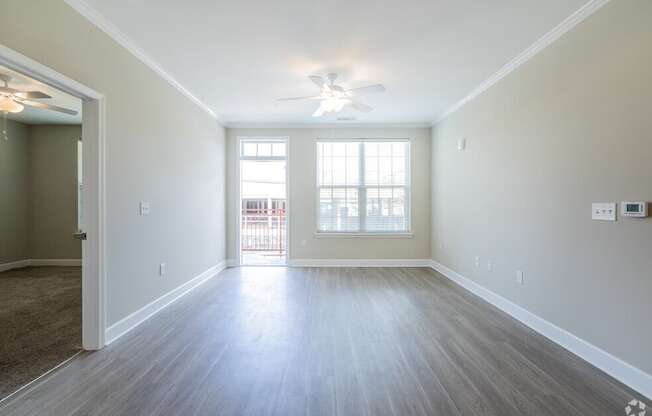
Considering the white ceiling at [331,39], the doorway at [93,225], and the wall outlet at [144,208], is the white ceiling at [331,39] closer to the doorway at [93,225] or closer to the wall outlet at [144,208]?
the doorway at [93,225]

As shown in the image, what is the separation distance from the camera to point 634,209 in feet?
6.25

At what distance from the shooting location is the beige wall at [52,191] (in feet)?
17.8

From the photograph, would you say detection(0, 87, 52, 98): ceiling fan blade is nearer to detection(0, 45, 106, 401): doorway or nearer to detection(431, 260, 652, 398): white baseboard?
detection(0, 45, 106, 401): doorway

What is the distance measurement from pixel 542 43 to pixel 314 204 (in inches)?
152

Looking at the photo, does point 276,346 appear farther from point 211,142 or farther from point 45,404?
point 211,142

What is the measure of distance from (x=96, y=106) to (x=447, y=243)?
473cm

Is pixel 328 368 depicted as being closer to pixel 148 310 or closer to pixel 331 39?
pixel 148 310

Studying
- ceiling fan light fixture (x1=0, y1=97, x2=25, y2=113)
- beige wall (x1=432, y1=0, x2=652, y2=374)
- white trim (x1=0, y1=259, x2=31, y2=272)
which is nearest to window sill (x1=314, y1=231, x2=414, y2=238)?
beige wall (x1=432, y1=0, x2=652, y2=374)

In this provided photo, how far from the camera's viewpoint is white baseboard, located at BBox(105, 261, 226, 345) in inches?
99.7

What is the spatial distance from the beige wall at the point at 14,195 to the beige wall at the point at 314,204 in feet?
11.9

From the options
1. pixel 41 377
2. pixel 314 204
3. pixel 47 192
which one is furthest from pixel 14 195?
pixel 314 204

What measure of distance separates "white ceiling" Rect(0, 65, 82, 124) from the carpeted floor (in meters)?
2.47

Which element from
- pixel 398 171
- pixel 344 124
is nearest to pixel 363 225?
pixel 398 171

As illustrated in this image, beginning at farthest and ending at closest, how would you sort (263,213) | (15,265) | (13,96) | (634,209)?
(263,213) < (15,265) < (13,96) < (634,209)
